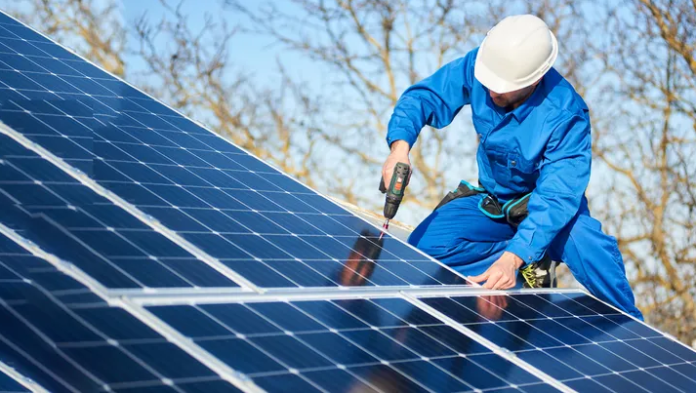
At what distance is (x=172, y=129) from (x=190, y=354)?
2.97m

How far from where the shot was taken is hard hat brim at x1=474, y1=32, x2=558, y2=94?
5.58m

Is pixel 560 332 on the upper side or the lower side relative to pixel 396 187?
lower

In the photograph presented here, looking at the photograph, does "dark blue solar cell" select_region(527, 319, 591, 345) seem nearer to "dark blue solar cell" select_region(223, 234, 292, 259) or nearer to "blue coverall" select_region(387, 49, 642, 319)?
"blue coverall" select_region(387, 49, 642, 319)

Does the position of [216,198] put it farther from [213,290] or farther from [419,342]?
[419,342]

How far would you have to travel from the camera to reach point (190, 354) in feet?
9.55

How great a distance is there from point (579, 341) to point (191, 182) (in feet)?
7.57

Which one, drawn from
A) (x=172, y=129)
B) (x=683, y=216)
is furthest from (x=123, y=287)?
(x=683, y=216)

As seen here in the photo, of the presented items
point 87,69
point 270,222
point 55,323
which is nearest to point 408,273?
point 270,222

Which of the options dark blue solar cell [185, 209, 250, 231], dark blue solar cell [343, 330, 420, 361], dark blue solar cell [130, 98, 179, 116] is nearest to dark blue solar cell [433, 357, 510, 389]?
dark blue solar cell [343, 330, 420, 361]

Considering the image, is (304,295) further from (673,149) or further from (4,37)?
(673,149)

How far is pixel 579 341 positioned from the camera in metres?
4.68

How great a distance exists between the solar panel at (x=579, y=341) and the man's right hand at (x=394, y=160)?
1180 millimetres

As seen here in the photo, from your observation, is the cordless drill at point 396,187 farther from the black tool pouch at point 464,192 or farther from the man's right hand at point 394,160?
the black tool pouch at point 464,192

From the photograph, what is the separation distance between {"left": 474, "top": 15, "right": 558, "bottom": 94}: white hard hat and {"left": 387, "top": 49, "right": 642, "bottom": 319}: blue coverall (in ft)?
0.67
